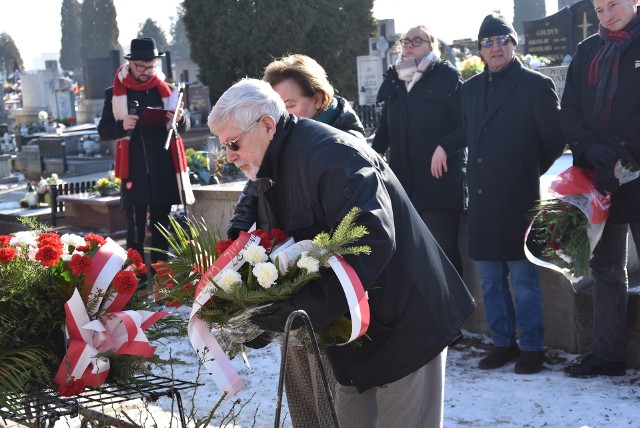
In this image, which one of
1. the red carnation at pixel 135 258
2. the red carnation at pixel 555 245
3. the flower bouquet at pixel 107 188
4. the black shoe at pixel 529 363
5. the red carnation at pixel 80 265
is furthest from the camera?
the flower bouquet at pixel 107 188

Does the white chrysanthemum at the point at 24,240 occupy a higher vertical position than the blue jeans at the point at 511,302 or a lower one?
higher

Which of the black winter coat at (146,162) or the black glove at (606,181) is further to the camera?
the black winter coat at (146,162)

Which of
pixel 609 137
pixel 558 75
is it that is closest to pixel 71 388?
pixel 609 137

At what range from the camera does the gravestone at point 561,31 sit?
51.4 feet

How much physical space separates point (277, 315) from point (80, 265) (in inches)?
33.2

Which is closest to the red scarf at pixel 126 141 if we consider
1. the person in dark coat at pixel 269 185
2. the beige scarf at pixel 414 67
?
the beige scarf at pixel 414 67

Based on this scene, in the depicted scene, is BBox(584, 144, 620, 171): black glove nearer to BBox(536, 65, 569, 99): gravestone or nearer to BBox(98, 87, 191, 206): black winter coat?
BBox(98, 87, 191, 206): black winter coat

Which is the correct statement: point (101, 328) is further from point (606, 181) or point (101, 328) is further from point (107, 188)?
point (107, 188)

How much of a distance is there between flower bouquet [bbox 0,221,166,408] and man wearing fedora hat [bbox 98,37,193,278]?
3.71 metres

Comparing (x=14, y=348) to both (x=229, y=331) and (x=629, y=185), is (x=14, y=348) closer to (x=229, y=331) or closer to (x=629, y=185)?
(x=229, y=331)

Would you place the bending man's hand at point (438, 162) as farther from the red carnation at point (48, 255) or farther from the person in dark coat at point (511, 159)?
the red carnation at point (48, 255)

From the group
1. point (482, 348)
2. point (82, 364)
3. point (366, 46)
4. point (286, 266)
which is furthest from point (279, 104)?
point (366, 46)

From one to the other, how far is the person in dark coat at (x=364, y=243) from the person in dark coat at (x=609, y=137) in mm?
1697

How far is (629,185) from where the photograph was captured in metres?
4.21
